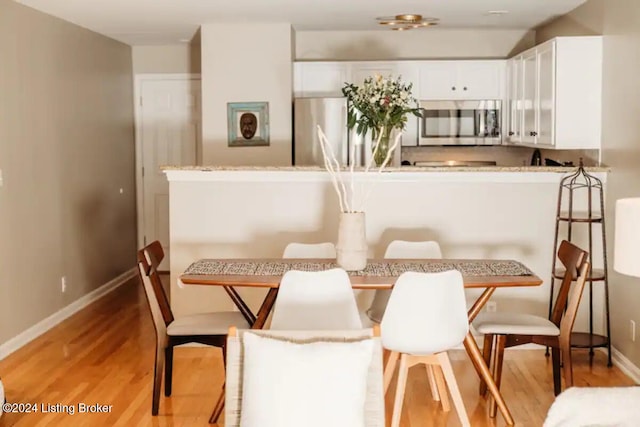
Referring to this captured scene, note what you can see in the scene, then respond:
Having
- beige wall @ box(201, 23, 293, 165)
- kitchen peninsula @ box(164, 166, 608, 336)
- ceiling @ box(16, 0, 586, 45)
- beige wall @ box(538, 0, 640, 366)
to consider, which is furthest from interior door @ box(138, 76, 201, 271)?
beige wall @ box(538, 0, 640, 366)

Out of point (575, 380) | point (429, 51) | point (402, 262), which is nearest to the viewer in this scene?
point (402, 262)

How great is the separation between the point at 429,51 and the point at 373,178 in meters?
2.72

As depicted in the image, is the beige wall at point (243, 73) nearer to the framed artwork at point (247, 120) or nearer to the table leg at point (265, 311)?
the framed artwork at point (247, 120)

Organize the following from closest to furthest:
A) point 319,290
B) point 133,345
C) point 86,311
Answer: point 319,290
point 133,345
point 86,311

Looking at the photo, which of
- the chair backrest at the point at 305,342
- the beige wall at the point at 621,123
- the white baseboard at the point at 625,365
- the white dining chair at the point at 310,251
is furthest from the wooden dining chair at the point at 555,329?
the chair backrest at the point at 305,342

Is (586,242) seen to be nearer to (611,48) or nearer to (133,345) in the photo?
(611,48)

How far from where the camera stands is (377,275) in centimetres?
406

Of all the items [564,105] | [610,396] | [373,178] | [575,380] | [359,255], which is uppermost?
[564,105]

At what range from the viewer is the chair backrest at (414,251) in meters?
4.82

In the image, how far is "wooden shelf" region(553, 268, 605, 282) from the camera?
4.98 metres

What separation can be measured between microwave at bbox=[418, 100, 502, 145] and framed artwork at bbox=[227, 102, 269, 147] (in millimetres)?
1424

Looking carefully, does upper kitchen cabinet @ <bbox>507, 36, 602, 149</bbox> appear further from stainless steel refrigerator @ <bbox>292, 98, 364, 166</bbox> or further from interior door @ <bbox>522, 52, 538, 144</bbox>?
stainless steel refrigerator @ <bbox>292, 98, 364, 166</bbox>

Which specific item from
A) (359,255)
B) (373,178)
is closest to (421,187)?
(373,178)

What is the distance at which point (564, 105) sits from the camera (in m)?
5.51
